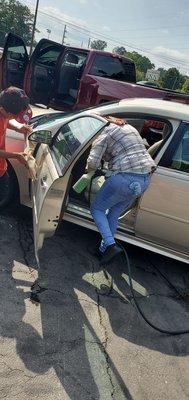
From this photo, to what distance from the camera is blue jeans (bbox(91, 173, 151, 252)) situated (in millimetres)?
3809

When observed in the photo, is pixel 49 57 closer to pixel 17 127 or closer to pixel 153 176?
pixel 17 127

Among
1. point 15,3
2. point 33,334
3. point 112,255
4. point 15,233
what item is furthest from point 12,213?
point 15,3

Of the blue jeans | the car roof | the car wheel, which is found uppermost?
the car roof

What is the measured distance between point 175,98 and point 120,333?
5.66 m

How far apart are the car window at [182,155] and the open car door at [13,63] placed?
7075 mm

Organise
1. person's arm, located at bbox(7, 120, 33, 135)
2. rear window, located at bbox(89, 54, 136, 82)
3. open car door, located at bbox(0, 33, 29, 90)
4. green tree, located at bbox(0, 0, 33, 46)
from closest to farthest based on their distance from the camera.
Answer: person's arm, located at bbox(7, 120, 33, 135) < rear window, located at bbox(89, 54, 136, 82) < open car door, located at bbox(0, 33, 29, 90) < green tree, located at bbox(0, 0, 33, 46)

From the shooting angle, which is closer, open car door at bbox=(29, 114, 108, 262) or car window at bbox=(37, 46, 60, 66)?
open car door at bbox=(29, 114, 108, 262)

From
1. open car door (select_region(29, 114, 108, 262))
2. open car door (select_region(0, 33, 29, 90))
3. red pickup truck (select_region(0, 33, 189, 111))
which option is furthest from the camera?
open car door (select_region(0, 33, 29, 90))

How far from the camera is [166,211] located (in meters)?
4.11

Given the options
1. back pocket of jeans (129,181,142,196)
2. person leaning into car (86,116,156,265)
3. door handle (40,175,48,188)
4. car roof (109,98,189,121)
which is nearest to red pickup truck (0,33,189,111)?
car roof (109,98,189,121)

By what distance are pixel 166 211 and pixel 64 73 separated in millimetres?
7432

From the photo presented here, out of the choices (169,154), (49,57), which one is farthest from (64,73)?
(169,154)

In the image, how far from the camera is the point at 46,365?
9.34 feet

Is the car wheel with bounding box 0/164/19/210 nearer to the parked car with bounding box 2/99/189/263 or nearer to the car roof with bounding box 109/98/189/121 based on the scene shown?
the parked car with bounding box 2/99/189/263
